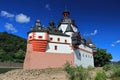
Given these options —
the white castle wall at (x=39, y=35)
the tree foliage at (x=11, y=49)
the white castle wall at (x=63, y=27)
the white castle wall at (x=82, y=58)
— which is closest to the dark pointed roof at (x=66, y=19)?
the white castle wall at (x=63, y=27)

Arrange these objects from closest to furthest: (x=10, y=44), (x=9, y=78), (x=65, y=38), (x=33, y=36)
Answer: (x=9, y=78)
(x=33, y=36)
(x=65, y=38)
(x=10, y=44)

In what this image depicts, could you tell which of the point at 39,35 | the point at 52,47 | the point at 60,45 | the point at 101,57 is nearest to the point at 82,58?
the point at 60,45

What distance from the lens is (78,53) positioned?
4678 cm

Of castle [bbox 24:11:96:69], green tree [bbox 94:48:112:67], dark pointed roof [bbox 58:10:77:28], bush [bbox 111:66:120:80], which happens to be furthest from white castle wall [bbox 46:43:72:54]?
green tree [bbox 94:48:112:67]

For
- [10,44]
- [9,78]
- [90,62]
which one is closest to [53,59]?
[9,78]

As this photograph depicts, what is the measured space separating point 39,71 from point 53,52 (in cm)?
574

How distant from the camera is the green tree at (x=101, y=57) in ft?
203

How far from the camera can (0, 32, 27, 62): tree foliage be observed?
68838mm

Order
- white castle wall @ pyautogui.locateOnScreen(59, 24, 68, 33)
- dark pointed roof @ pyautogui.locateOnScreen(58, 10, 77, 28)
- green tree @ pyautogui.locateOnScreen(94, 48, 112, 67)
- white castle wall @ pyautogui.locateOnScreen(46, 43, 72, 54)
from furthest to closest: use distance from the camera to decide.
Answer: green tree @ pyautogui.locateOnScreen(94, 48, 112, 67), dark pointed roof @ pyautogui.locateOnScreen(58, 10, 77, 28), white castle wall @ pyautogui.locateOnScreen(59, 24, 68, 33), white castle wall @ pyautogui.locateOnScreen(46, 43, 72, 54)

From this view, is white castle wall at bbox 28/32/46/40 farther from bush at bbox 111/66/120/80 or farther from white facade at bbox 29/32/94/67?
bush at bbox 111/66/120/80

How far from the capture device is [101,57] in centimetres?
6200

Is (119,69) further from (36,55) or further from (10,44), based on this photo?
(10,44)

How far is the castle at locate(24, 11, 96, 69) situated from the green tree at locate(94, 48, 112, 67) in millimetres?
14123

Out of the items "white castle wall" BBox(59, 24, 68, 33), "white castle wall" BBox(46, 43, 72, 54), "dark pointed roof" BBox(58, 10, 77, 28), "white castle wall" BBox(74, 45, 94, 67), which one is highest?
"dark pointed roof" BBox(58, 10, 77, 28)
